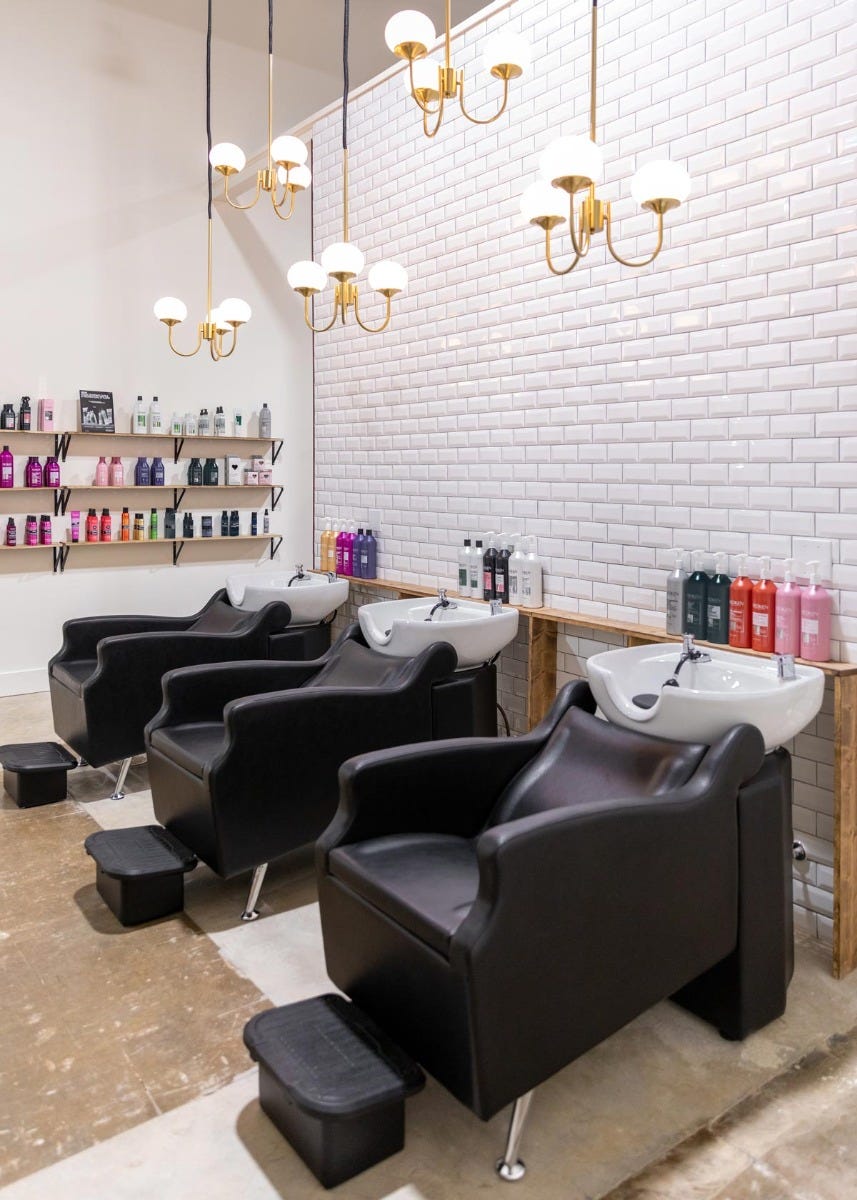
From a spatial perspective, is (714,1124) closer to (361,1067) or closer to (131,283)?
(361,1067)

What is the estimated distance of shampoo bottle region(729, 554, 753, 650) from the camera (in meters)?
2.71

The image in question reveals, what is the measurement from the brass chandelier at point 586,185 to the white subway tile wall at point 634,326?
0.46 meters

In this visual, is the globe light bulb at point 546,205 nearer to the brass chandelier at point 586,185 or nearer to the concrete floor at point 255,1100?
the brass chandelier at point 586,185

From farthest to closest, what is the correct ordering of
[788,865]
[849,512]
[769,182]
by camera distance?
[769,182] → [849,512] → [788,865]

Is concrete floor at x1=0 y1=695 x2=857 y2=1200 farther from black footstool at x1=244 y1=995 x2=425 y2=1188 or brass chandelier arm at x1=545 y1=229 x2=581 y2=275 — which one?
brass chandelier arm at x1=545 y1=229 x2=581 y2=275

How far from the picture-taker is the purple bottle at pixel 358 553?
15.5ft

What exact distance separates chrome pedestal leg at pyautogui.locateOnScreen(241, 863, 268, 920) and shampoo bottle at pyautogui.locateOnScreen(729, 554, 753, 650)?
5.27ft

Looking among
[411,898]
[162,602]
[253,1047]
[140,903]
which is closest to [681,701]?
[411,898]

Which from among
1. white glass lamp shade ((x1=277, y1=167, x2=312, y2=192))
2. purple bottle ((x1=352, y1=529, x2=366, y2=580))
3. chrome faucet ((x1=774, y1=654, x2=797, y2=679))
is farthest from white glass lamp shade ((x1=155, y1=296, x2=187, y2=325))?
chrome faucet ((x1=774, y1=654, x2=797, y2=679))

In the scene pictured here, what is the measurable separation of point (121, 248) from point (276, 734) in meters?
3.81

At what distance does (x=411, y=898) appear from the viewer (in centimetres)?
175

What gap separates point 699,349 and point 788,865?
1.69 meters

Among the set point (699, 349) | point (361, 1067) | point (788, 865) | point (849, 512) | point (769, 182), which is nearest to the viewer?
point (361, 1067)

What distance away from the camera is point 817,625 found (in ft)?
8.29
